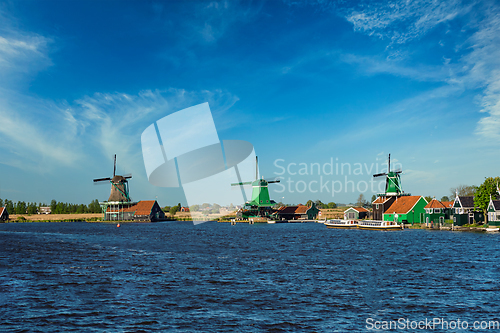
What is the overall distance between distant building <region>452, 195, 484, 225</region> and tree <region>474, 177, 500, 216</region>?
194 inches

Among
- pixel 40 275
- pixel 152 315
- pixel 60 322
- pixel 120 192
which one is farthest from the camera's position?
pixel 120 192

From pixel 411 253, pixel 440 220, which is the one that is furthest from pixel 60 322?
pixel 440 220

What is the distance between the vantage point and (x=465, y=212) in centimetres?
8144

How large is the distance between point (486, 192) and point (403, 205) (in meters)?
22.0

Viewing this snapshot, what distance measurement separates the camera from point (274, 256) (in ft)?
120

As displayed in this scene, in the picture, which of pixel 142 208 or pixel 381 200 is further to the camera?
pixel 142 208

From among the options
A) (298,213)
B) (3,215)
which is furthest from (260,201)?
(3,215)

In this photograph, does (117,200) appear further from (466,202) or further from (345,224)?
(466,202)

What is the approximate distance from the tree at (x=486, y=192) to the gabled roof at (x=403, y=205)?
632 inches

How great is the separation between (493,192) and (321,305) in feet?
233

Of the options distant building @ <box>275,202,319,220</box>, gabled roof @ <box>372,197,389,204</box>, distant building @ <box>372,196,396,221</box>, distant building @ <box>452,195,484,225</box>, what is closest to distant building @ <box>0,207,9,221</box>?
distant building @ <box>275,202,319,220</box>

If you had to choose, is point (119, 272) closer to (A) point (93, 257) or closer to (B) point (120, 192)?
(A) point (93, 257)

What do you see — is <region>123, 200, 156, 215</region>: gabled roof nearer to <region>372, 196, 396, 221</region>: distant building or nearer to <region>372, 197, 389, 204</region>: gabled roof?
<region>372, 196, 396, 221</region>: distant building

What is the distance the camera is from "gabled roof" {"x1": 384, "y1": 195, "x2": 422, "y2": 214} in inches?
3548
